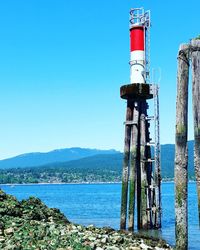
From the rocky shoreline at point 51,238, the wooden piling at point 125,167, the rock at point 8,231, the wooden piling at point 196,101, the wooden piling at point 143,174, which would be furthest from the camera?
the wooden piling at point 125,167

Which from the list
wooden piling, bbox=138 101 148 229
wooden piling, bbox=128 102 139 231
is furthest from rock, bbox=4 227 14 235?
wooden piling, bbox=138 101 148 229

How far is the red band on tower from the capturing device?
28.3 meters

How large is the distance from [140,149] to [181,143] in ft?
46.5

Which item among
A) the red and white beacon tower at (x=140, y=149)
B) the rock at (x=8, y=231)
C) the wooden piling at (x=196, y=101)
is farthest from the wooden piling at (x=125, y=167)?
the wooden piling at (x=196, y=101)

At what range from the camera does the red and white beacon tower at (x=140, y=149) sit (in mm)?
27062

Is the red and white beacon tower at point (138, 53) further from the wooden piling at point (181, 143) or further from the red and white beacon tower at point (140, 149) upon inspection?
the wooden piling at point (181, 143)

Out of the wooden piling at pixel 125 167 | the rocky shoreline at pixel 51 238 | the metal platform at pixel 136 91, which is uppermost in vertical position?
the metal platform at pixel 136 91

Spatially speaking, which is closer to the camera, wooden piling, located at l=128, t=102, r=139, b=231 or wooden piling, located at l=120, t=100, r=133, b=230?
wooden piling, located at l=128, t=102, r=139, b=231

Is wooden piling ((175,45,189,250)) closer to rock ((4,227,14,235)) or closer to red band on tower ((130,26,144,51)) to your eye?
rock ((4,227,14,235))

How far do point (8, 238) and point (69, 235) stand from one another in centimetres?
190

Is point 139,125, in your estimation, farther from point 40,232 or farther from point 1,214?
point 40,232

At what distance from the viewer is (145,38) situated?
94.5 ft

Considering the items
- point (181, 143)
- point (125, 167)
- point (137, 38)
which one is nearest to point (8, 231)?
point (181, 143)

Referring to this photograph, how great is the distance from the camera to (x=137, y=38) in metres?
28.4
